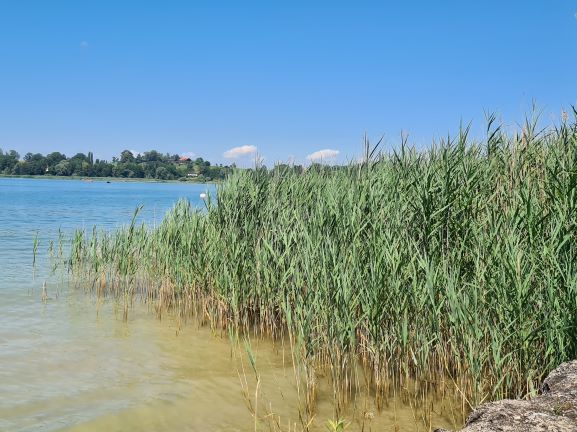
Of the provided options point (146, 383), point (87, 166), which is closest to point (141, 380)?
point (146, 383)

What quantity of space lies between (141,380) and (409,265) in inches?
134

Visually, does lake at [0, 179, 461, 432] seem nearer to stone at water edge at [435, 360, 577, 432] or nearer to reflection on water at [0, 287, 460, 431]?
reflection on water at [0, 287, 460, 431]

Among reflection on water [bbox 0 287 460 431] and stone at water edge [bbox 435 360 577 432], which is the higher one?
stone at water edge [bbox 435 360 577 432]

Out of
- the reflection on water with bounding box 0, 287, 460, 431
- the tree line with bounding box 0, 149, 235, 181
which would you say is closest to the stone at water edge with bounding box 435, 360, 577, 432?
the reflection on water with bounding box 0, 287, 460, 431

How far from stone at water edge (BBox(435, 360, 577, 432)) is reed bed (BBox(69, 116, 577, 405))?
4.19 feet

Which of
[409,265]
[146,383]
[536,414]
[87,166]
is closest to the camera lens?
[536,414]

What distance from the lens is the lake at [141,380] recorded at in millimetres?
4977

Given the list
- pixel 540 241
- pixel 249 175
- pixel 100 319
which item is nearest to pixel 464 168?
pixel 540 241

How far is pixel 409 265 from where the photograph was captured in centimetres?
538

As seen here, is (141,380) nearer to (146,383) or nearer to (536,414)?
(146,383)

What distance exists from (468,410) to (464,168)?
9.92ft

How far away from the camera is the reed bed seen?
4.66 m

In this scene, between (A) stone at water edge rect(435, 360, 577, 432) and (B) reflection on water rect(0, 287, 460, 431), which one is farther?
(B) reflection on water rect(0, 287, 460, 431)

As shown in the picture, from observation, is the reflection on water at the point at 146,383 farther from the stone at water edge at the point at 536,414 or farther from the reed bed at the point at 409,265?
the stone at water edge at the point at 536,414
